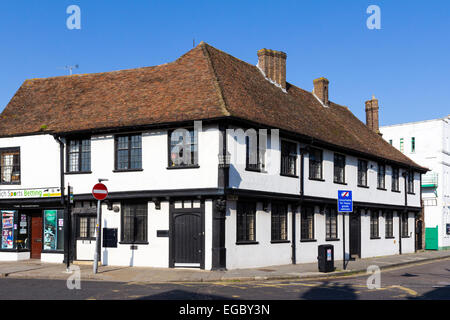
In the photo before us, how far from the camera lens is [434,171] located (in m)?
40.9

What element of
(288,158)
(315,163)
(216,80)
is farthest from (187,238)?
(315,163)

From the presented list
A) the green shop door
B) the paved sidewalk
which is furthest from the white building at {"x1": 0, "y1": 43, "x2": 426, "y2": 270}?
the green shop door

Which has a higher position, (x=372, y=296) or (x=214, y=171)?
(x=214, y=171)

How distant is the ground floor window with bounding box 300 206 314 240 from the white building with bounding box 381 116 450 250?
18.2 m

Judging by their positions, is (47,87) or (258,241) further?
(47,87)

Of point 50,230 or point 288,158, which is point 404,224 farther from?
point 50,230

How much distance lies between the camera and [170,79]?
24.0 m

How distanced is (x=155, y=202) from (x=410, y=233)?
22.6 m

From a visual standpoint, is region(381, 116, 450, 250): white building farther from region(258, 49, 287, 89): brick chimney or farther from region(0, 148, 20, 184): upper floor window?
region(0, 148, 20, 184): upper floor window

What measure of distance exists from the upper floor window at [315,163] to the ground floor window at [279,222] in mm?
2831

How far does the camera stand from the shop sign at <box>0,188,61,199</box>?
76.1ft

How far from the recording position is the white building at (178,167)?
2047cm
